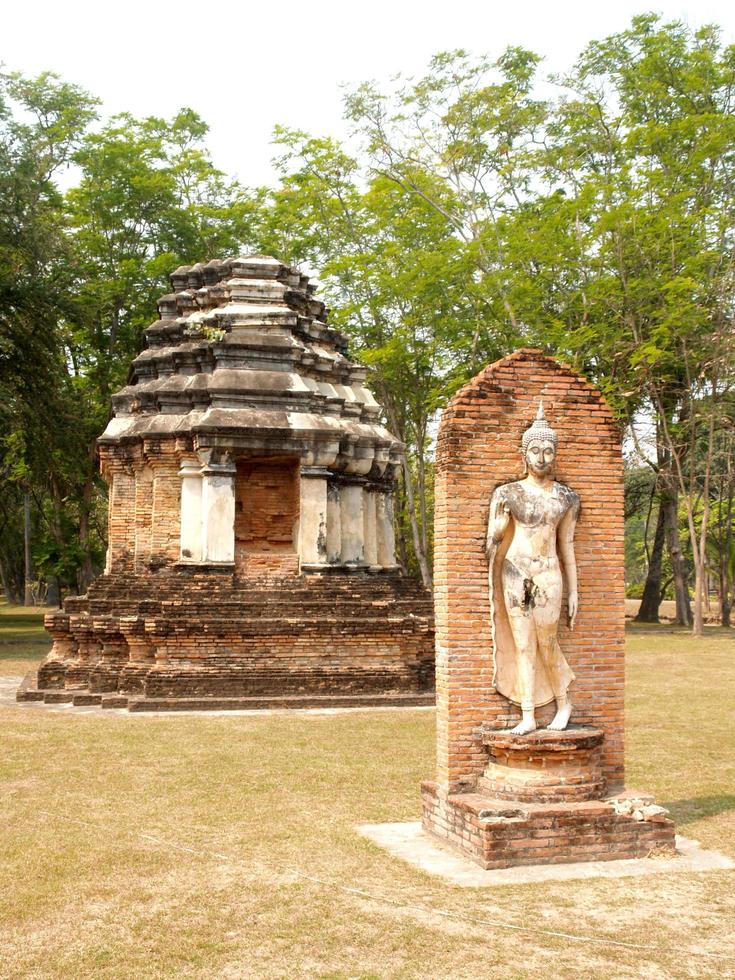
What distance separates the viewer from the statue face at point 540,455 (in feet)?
23.8

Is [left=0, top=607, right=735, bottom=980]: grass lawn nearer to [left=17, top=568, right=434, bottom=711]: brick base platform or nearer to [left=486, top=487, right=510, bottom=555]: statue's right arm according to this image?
[left=486, top=487, right=510, bottom=555]: statue's right arm

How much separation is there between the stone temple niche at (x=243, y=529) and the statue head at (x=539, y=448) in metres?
7.25

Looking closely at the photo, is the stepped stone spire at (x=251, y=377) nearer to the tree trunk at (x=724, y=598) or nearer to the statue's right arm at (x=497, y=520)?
the statue's right arm at (x=497, y=520)

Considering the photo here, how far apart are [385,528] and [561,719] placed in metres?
11.6

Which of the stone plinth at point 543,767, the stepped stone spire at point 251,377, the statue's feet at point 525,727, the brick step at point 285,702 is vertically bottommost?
the brick step at point 285,702

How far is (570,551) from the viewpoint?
24.1 feet

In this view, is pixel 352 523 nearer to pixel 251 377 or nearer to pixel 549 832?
pixel 251 377

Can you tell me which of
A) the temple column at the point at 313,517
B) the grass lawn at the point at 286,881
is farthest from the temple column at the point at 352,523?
the grass lawn at the point at 286,881

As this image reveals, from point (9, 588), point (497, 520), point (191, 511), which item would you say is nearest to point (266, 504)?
point (191, 511)

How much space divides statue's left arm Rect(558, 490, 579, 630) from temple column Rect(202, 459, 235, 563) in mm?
8422

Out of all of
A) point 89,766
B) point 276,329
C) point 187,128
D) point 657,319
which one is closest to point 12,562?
point 187,128

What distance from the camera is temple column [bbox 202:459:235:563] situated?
49.4 ft

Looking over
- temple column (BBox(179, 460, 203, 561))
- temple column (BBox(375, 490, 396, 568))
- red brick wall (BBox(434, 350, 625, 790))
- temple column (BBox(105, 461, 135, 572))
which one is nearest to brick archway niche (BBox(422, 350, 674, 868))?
red brick wall (BBox(434, 350, 625, 790))

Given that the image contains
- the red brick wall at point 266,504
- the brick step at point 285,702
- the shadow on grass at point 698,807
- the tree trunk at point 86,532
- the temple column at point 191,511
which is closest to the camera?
the shadow on grass at point 698,807
